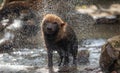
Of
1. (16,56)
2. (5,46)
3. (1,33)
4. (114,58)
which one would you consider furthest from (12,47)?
(114,58)

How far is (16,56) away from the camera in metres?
10.2

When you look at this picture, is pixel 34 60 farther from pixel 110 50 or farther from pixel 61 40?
pixel 110 50

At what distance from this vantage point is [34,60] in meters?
9.68

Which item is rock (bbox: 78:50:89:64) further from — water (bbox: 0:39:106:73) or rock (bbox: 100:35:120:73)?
rock (bbox: 100:35:120:73)

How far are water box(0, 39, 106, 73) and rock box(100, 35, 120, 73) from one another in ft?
1.65

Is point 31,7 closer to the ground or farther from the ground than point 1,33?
farther from the ground

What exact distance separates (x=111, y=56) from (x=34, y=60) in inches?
114

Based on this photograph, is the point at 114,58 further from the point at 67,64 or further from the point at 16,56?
the point at 16,56

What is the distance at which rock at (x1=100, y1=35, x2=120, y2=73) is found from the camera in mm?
7352

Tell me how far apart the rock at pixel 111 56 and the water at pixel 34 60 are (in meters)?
0.50

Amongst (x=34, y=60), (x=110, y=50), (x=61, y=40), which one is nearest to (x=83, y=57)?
(x=61, y=40)

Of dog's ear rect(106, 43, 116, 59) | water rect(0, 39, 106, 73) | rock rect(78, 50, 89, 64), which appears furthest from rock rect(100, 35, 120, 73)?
rock rect(78, 50, 89, 64)

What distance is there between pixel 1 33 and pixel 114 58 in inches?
267

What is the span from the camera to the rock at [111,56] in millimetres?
7352
